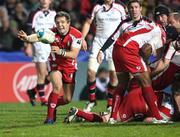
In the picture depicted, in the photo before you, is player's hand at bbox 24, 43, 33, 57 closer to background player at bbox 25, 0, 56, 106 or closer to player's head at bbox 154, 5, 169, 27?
background player at bbox 25, 0, 56, 106

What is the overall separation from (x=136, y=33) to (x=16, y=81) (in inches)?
343

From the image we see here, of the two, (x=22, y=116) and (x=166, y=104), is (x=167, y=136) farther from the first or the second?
(x=22, y=116)

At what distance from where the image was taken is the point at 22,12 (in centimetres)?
2344

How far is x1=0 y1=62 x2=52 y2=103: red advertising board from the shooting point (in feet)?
68.7

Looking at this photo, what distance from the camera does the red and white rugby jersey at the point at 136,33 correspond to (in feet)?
41.6

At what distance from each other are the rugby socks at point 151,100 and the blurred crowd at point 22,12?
9.75 meters

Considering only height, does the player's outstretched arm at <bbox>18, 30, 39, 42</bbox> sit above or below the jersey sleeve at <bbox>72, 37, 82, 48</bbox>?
above

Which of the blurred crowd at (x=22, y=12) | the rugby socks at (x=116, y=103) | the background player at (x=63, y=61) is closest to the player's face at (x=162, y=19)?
the background player at (x=63, y=61)

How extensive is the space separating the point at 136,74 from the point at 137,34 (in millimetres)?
664

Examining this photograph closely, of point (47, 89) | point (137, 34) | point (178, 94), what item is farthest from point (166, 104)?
point (47, 89)

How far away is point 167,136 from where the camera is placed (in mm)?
10992

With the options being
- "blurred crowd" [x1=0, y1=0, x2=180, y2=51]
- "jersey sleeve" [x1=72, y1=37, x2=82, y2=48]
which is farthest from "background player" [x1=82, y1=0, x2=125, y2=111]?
"blurred crowd" [x1=0, y1=0, x2=180, y2=51]

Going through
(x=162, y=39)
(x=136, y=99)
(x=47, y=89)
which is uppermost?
(x=162, y=39)

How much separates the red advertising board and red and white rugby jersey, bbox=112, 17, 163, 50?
8346 mm
